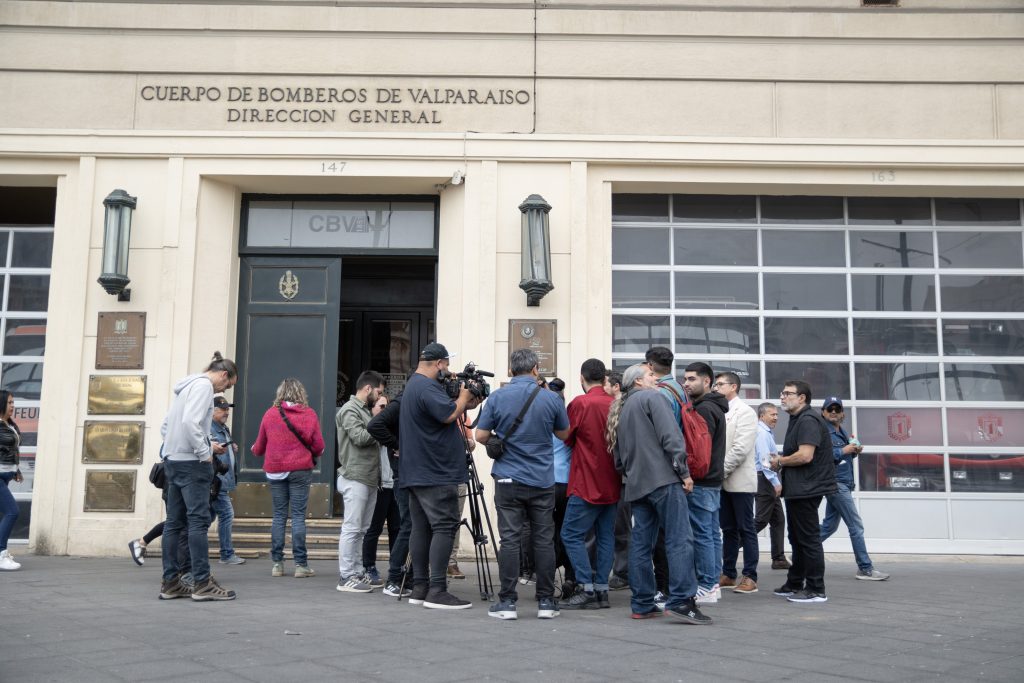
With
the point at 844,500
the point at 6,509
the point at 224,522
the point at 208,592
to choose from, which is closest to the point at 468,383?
the point at 208,592

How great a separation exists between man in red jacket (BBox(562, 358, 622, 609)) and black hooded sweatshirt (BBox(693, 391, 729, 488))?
707 millimetres

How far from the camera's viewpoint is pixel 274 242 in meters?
10.9

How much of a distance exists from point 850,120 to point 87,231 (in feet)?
28.5

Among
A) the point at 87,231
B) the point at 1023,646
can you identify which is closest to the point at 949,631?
the point at 1023,646

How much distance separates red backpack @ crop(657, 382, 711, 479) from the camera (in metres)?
6.62

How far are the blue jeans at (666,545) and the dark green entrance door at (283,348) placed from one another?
5004 mm

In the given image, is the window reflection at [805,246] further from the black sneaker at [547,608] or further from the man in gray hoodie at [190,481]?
the man in gray hoodie at [190,481]

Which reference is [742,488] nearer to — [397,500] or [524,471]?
[524,471]

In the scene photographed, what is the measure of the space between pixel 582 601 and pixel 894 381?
5828mm

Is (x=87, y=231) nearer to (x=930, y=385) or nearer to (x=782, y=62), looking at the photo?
(x=782, y=62)

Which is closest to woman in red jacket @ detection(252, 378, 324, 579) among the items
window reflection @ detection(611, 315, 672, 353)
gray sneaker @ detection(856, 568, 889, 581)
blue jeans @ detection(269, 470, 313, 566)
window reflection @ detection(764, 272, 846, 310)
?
blue jeans @ detection(269, 470, 313, 566)

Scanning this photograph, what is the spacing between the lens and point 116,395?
32.7ft

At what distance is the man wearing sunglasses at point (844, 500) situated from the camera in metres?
8.42

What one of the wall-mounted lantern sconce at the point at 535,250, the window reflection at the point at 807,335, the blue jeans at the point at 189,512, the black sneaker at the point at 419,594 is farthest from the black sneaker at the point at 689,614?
the window reflection at the point at 807,335
